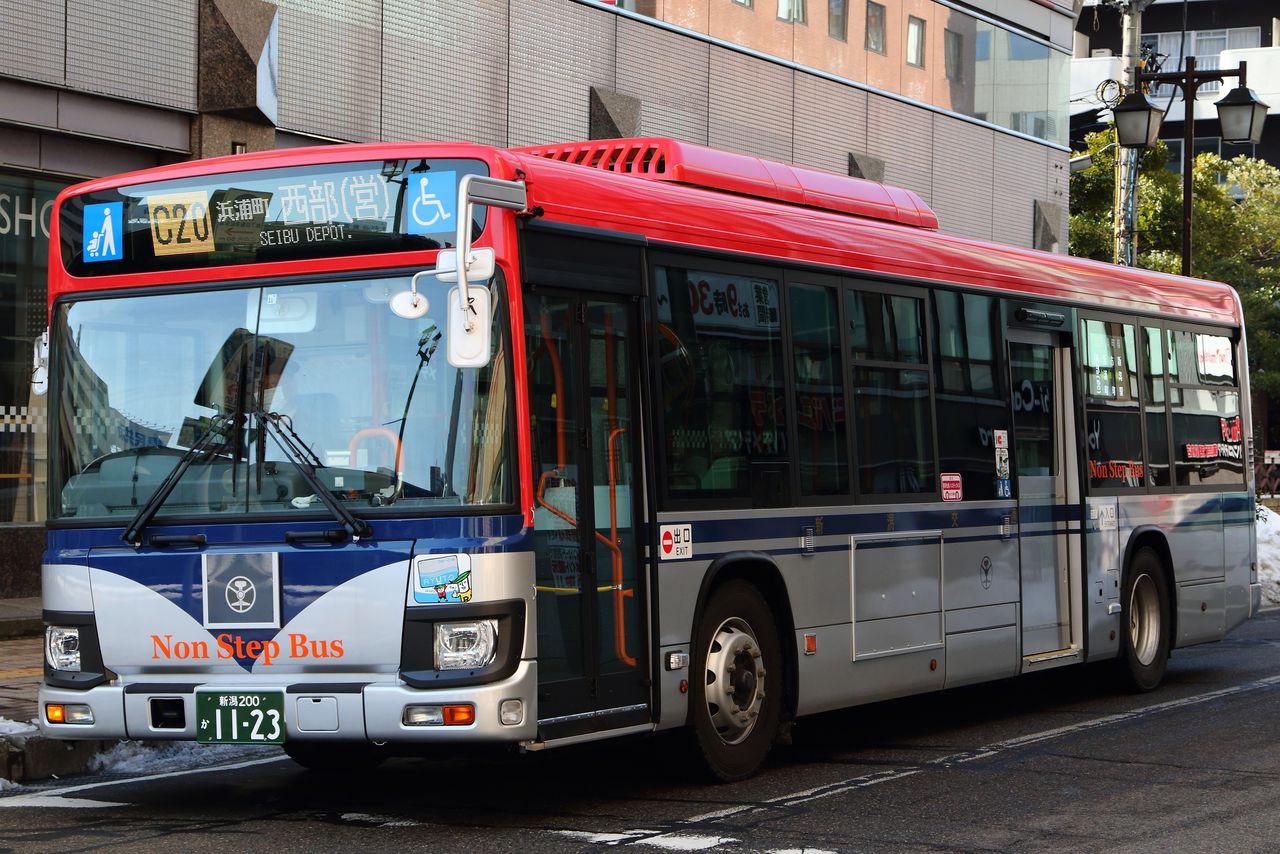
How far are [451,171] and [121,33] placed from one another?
9.41 metres

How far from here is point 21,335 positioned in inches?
642

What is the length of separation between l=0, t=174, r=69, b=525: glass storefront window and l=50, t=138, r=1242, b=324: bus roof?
7136 mm

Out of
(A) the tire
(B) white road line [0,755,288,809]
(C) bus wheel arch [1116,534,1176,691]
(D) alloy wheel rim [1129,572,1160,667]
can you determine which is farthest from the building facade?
(D) alloy wheel rim [1129,572,1160,667]

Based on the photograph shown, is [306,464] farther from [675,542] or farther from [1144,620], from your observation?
[1144,620]

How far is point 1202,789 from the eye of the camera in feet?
29.7

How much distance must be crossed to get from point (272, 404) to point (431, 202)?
3.65 ft

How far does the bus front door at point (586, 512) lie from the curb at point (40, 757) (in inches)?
113

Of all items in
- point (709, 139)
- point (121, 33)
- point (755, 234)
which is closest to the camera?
point (755, 234)

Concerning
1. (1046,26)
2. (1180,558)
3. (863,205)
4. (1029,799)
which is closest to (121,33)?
(863,205)

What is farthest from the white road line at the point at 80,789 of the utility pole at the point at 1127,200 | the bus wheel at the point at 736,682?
the utility pole at the point at 1127,200

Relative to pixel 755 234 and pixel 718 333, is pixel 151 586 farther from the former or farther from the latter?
pixel 755 234

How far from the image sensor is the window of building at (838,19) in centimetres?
2578

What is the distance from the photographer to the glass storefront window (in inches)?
634

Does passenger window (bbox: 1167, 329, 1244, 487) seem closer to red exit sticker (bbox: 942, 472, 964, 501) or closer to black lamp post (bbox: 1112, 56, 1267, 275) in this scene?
red exit sticker (bbox: 942, 472, 964, 501)
